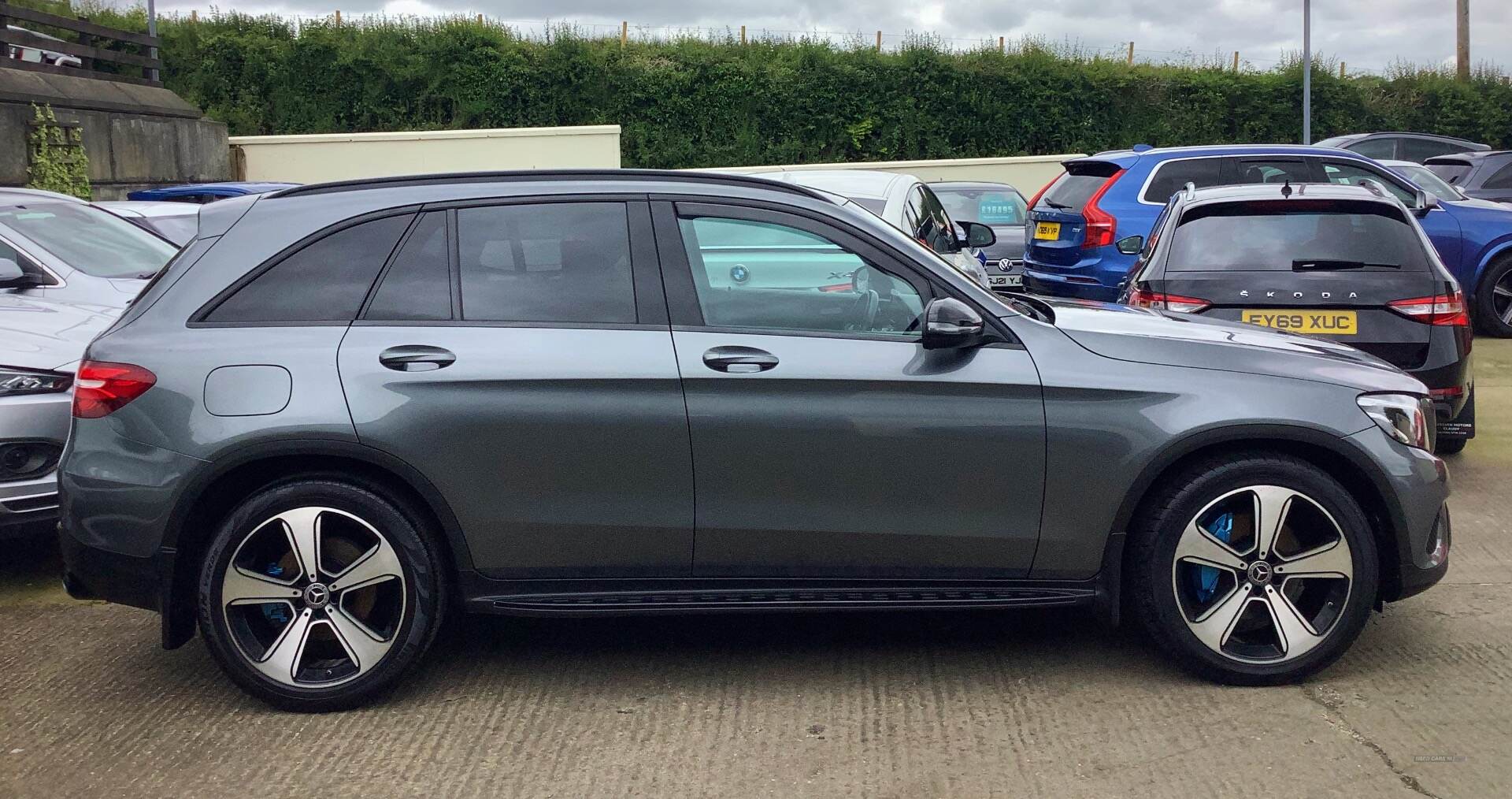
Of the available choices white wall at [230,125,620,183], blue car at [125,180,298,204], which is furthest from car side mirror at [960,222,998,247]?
white wall at [230,125,620,183]

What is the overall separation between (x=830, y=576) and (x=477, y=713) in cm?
118

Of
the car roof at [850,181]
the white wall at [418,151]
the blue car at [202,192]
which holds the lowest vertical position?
the car roof at [850,181]

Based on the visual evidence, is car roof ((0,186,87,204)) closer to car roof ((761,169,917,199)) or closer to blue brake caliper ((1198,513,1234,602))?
car roof ((761,169,917,199))

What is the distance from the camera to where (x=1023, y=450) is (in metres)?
3.96

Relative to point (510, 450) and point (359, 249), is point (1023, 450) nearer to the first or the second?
point (510, 450)

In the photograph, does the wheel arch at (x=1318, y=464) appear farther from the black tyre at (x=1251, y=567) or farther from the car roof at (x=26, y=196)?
the car roof at (x=26, y=196)

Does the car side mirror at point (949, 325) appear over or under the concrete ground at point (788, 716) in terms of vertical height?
over

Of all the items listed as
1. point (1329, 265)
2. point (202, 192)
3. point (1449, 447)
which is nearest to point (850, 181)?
Answer: point (1329, 265)

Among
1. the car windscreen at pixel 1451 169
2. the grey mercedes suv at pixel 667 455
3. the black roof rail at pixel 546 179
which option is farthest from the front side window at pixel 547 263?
the car windscreen at pixel 1451 169

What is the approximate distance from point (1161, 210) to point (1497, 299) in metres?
4.22

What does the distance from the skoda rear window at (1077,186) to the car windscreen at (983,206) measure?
2.87 meters

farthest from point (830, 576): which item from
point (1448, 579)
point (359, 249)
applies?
point (1448, 579)

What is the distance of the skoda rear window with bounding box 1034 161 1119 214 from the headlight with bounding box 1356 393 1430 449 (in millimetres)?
6831

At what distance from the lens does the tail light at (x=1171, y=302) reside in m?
6.37
